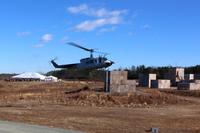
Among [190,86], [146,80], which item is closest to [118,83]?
[190,86]

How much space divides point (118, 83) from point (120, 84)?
29 centimetres

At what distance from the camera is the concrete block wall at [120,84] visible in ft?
160

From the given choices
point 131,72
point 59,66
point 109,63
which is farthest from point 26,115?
point 131,72

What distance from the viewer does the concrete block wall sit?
4862 centimetres

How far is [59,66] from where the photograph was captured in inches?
3898

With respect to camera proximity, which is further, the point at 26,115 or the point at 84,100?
the point at 84,100

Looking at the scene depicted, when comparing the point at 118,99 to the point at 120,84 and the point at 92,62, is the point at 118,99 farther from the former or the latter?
the point at 92,62

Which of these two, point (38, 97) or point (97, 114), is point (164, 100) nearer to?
point (38, 97)

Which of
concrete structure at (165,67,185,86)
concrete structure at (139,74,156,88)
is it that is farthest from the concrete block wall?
concrete structure at (165,67,185,86)

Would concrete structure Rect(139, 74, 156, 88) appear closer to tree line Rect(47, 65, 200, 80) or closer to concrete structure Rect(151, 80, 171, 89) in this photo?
concrete structure Rect(151, 80, 171, 89)

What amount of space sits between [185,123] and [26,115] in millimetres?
8682

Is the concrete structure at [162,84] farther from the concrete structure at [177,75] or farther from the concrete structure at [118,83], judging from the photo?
the concrete structure at [118,83]

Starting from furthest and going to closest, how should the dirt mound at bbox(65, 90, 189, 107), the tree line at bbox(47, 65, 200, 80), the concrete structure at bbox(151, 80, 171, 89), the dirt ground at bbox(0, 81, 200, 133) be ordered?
1. the tree line at bbox(47, 65, 200, 80)
2. the concrete structure at bbox(151, 80, 171, 89)
3. the dirt mound at bbox(65, 90, 189, 107)
4. the dirt ground at bbox(0, 81, 200, 133)

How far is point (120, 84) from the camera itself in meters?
48.9
